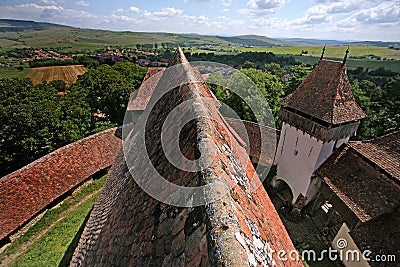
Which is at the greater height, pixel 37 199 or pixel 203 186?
pixel 203 186

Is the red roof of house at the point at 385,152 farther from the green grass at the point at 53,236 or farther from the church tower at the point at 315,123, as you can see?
the green grass at the point at 53,236

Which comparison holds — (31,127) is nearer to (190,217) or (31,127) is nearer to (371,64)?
(190,217)

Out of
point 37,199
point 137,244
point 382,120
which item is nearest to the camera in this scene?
point 137,244

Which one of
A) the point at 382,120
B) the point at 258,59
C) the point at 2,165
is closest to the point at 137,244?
the point at 2,165

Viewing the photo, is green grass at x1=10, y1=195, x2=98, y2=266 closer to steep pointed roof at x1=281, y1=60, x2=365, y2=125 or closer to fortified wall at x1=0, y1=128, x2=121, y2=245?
fortified wall at x1=0, y1=128, x2=121, y2=245

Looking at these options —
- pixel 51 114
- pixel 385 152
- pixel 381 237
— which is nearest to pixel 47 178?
pixel 51 114

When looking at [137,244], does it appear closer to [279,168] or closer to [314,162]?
[314,162]

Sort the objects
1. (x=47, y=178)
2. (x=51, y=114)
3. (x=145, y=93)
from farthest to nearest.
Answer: (x=145, y=93), (x=51, y=114), (x=47, y=178)
